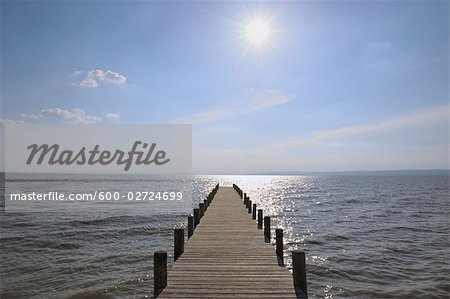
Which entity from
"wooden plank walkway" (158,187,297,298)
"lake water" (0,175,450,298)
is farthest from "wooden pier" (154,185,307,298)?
"lake water" (0,175,450,298)

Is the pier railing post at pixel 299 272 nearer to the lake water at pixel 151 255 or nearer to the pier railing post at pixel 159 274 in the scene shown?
the pier railing post at pixel 159 274

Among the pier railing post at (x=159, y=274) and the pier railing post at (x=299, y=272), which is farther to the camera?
the pier railing post at (x=299, y=272)

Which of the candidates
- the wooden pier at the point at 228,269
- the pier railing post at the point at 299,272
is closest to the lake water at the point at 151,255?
the wooden pier at the point at 228,269

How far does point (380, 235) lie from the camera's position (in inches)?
928

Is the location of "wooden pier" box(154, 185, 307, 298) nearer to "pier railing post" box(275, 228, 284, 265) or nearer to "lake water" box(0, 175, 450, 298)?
"pier railing post" box(275, 228, 284, 265)

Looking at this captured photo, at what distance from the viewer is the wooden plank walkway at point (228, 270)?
699 cm

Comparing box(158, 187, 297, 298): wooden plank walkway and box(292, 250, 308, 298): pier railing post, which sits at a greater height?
box(292, 250, 308, 298): pier railing post

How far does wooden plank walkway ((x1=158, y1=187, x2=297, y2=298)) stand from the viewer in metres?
6.99

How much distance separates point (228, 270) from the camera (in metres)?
8.41

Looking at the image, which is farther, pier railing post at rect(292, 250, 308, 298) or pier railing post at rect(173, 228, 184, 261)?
pier railing post at rect(173, 228, 184, 261)

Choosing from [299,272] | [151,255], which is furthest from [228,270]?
[151,255]

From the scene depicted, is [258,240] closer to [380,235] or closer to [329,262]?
[329,262]

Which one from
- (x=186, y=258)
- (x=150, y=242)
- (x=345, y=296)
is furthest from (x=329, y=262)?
(x=150, y=242)

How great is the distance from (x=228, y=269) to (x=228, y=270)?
3.1 inches
